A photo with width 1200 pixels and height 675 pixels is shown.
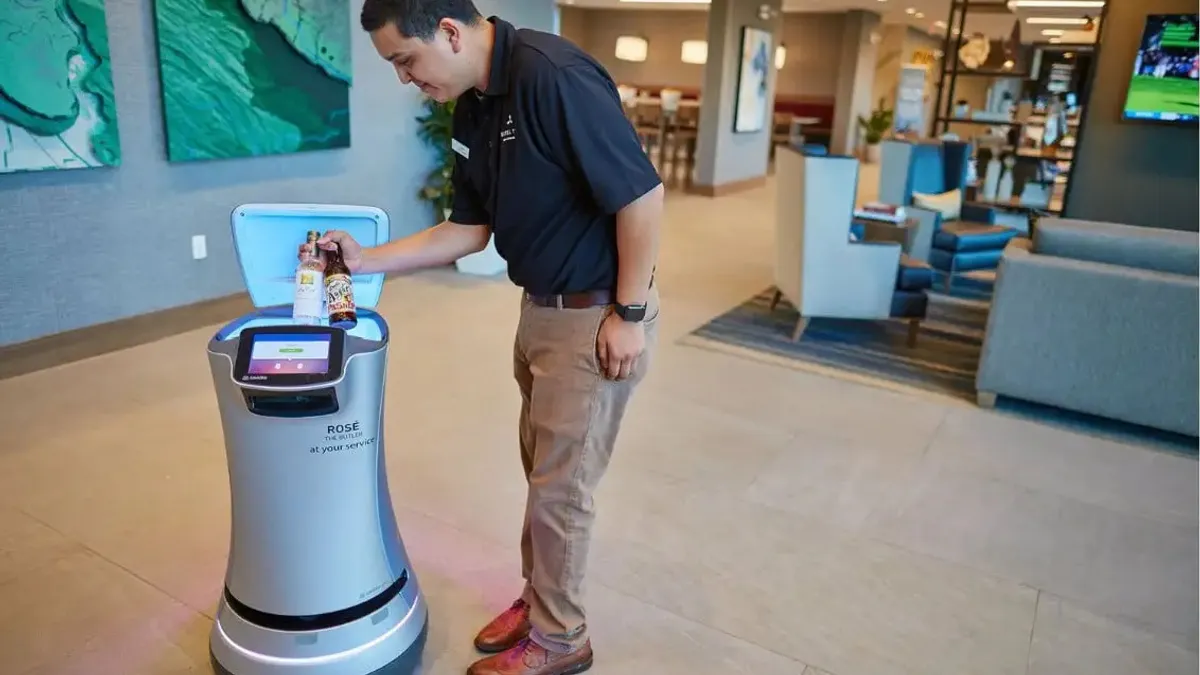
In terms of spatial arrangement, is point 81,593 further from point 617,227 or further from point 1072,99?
point 1072,99

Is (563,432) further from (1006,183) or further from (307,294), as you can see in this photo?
(1006,183)

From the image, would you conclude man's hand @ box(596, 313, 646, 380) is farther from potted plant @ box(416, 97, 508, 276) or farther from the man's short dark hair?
potted plant @ box(416, 97, 508, 276)

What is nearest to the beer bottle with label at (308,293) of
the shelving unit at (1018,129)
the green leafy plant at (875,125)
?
the shelving unit at (1018,129)

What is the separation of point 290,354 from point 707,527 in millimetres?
1460

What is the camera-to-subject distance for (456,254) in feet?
6.13

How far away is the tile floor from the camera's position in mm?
2018

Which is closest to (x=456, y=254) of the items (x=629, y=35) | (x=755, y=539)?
(x=755, y=539)

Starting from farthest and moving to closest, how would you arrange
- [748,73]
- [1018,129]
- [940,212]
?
1. [748,73]
2. [1018,129]
3. [940,212]

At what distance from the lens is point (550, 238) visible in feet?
5.14

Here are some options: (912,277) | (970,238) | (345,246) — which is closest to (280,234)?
(345,246)

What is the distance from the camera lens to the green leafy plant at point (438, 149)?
17.4 ft

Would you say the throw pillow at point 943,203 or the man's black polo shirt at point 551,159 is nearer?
the man's black polo shirt at point 551,159

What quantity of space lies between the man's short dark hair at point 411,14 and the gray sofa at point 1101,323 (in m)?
2.71

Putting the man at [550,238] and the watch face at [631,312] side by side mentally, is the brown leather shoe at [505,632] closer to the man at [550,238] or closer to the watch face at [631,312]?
the man at [550,238]
